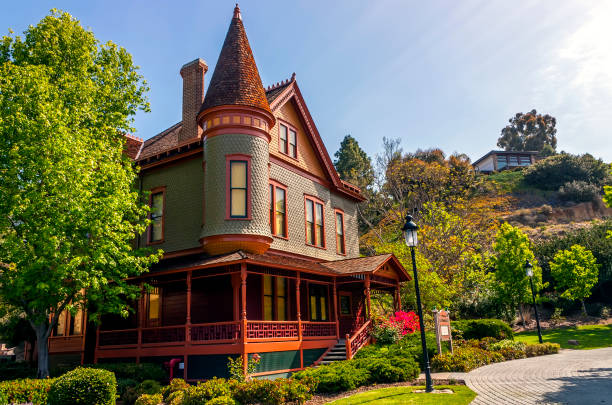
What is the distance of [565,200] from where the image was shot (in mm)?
67688

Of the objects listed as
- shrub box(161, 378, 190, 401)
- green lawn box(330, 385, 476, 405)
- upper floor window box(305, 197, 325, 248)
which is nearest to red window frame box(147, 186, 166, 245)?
upper floor window box(305, 197, 325, 248)

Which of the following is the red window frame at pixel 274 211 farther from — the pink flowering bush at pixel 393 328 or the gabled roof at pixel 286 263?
the pink flowering bush at pixel 393 328

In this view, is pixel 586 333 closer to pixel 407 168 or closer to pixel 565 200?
pixel 407 168

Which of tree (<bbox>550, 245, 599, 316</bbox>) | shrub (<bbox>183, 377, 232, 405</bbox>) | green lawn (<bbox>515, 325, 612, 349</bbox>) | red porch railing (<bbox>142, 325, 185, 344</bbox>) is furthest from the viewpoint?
tree (<bbox>550, 245, 599, 316</bbox>)

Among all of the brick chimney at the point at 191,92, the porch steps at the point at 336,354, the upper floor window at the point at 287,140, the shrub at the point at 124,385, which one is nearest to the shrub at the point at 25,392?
the shrub at the point at 124,385

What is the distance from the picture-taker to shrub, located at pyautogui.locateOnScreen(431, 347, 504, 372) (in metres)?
16.3

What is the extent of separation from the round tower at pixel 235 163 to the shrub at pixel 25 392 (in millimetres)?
7532

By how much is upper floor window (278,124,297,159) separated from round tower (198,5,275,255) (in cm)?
228

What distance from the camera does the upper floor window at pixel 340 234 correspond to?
85.4 feet

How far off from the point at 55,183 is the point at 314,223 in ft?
41.6

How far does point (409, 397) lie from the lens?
11.2m

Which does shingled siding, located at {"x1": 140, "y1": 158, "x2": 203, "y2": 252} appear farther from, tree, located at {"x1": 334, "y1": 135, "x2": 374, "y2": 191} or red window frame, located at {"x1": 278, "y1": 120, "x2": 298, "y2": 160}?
tree, located at {"x1": 334, "y1": 135, "x2": 374, "y2": 191}

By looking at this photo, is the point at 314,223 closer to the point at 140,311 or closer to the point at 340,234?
the point at 340,234

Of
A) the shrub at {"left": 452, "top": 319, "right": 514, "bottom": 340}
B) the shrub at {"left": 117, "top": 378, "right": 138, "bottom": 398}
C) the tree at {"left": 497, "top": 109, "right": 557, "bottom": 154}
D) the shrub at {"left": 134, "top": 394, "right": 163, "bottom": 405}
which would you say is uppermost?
the tree at {"left": 497, "top": 109, "right": 557, "bottom": 154}
